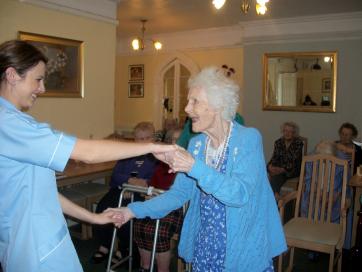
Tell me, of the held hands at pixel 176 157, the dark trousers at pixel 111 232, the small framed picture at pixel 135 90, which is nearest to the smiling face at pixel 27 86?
the held hands at pixel 176 157

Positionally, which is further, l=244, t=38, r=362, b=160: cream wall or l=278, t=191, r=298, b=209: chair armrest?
l=244, t=38, r=362, b=160: cream wall

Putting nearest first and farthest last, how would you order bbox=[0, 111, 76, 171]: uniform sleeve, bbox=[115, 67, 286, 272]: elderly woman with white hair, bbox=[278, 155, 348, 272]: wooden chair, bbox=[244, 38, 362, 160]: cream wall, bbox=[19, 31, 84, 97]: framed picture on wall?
bbox=[0, 111, 76, 171]: uniform sleeve → bbox=[115, 67, 286, 272]: elderly woman with white hair → bbox=[278, 155, 348, 272]: wooden chair → bbox=[19, 31, 84, 97]: framed picture on wall → bbox=[244, 38, 362, 160]: cream wall

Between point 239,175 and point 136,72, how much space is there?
749cm

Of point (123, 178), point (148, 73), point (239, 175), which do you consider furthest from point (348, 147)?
point (148, 73)

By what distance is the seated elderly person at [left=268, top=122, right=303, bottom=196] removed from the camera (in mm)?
5027

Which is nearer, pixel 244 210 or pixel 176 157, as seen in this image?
pixel 176 157

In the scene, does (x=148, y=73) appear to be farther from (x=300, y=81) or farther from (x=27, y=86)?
(x=27, y=86)

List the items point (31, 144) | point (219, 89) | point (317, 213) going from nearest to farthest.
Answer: point (31, 144) < point (219, 89) < point (317, 213)

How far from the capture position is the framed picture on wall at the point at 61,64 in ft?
13.4

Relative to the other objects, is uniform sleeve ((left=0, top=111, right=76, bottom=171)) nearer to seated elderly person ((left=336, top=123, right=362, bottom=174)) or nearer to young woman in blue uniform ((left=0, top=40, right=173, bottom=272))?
young woman in blue uniform ((left=0, top=40, right=173, bottom=272))

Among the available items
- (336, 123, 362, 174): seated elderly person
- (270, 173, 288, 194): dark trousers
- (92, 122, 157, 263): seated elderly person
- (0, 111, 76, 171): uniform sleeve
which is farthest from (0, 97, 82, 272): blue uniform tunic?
(270, 173, 288, 194): dark trousers

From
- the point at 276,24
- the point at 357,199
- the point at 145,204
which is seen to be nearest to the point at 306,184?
the point at 357,199

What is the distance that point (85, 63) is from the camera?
4590mm

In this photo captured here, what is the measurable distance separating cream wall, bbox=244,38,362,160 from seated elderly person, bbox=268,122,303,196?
39.4 inches
